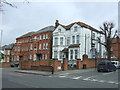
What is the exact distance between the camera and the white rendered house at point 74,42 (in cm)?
3494

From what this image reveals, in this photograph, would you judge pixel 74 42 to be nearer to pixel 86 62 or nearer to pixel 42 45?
pixel 86 62

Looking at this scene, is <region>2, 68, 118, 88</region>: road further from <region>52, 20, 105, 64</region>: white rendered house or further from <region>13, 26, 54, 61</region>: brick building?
<region>13, 26, 54, 61</region>: brick building

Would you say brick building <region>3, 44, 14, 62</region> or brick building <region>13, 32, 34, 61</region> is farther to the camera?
brick building <region>3, 44, 14, 62</region>

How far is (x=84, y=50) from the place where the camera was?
116 feet

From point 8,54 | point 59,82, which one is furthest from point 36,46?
point 59,82

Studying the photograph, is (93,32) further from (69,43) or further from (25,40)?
(25,40)

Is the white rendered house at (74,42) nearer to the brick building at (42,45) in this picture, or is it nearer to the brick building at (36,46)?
the brick building at (42,45)

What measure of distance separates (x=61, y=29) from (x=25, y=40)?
19.5 metres

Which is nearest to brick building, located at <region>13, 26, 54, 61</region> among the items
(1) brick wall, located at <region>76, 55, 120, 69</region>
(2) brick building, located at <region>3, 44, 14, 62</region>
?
(2) brick building, located at <region>3, 44, 14, 62</region>

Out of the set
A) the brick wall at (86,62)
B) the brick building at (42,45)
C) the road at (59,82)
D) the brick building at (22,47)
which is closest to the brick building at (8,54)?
the brick building at (22,47)

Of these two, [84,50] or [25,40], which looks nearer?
[84,50]

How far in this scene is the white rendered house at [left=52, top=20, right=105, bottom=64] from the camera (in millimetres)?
34938

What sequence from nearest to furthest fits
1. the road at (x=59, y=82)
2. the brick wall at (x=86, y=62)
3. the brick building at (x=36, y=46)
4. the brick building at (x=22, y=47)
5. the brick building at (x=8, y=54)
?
the road at (x=59, y=82) < the brick wall at (x=86, y=62) < the brick building at (x=36, y=46) < the brick building at (x=22, y=47) < the brick building at (x=8, y=54)

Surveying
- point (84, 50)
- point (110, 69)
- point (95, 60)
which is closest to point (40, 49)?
point (84, 50)
